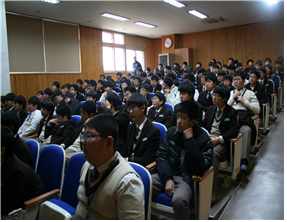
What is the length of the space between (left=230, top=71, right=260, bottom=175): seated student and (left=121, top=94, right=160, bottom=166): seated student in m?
1.44

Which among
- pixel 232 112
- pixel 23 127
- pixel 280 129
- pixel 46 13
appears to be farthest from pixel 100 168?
pixel 46 13

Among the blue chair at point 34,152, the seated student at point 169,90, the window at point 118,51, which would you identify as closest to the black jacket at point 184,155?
the blue chair at point 34,152

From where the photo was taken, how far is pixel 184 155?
1.76 metres

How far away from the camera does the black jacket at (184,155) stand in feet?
5.39

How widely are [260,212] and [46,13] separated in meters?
8.43

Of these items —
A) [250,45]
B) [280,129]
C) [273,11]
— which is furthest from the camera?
[250,45]

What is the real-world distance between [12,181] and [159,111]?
7.43ft

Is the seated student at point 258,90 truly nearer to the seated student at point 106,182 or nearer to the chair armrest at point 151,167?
the chair armrest at point 151,167

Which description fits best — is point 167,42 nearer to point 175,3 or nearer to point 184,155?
point 175,3

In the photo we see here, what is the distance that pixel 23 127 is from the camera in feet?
11.5

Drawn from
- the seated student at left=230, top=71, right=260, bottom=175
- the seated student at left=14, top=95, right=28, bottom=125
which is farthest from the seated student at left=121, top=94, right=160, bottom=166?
the seated student at left=14, top=95, right=28, bottom=125

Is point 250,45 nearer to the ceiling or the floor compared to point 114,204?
nearer to the ceiling

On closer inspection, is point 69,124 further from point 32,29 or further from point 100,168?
point 32,29

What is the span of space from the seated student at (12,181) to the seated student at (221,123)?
1810 millimetres
